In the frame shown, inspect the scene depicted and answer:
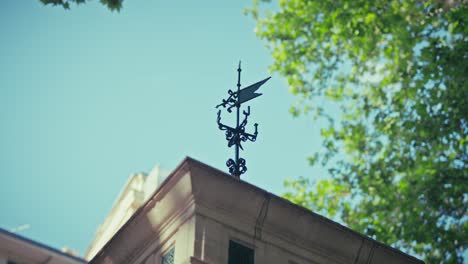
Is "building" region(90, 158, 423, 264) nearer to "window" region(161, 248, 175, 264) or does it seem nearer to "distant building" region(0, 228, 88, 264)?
"window" region(161, 248, 175, 264)

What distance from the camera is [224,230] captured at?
10547 mm

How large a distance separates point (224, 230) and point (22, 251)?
15.6m

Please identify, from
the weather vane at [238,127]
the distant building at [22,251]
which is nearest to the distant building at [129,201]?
the distant building at [22,251]

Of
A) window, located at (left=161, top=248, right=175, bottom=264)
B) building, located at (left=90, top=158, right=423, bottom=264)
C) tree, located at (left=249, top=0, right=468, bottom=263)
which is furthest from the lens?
tree, located at (left=249, top=0, right=468, bottom=263)

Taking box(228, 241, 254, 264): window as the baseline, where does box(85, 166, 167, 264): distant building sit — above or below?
above

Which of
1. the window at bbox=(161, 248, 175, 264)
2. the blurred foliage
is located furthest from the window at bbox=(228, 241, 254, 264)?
the blurred foliage

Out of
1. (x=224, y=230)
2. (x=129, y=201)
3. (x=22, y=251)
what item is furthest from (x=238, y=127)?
(x=129, y=201)

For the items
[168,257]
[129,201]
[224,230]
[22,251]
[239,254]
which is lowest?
[168,257]

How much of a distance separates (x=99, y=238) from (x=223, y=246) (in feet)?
84.3

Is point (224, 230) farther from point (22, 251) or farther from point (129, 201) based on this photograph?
point (129, 201)

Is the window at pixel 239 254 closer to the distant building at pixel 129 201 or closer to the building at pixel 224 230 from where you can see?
the building at pixel 224 230

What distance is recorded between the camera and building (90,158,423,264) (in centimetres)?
1038

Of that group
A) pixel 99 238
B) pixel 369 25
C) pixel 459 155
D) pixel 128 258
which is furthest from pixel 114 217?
pixel 128 258

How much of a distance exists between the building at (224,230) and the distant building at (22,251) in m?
13.5
